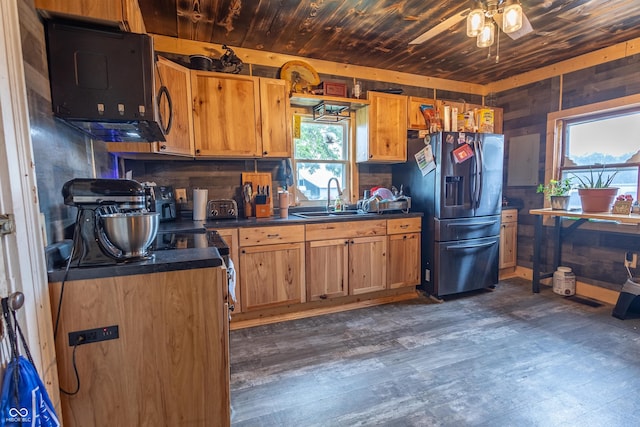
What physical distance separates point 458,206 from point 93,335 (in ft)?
10.2

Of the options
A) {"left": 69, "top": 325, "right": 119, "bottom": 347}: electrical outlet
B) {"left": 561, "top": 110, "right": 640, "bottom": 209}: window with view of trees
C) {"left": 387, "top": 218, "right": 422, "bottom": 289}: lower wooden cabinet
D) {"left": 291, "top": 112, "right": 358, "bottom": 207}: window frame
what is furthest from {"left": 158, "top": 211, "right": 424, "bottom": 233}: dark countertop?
{"left": 561, "top": 110, "right": 640, "bottom": 209}: window with view of trees

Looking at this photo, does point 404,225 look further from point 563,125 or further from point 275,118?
point 563,125

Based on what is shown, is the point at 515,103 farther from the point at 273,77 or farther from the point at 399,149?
the point at 273,77

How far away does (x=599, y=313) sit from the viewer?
2.81 metres

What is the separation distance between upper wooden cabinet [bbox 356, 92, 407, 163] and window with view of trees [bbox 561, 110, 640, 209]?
1831mm

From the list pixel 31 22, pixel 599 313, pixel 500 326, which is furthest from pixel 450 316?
pixel 31 22

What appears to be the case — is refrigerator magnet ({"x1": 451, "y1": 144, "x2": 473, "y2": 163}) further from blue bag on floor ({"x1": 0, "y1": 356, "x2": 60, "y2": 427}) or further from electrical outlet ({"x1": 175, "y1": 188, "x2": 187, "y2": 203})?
blue bag on floor ({"x1": 0, "y1": 356, "x2": 60, "y2": 427})

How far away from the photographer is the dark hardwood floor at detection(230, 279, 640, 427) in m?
1.61

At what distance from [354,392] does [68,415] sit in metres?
1.33

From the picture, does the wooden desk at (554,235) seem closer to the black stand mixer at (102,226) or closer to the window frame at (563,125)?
the window frame at (563,125)

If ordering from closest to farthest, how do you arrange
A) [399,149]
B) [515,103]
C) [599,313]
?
1. [599,313]
2. [399,149]
3. [515,103]

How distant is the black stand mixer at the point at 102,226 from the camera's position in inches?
45.8

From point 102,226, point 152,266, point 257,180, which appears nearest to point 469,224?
point 257,180

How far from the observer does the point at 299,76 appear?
10.5 feet
